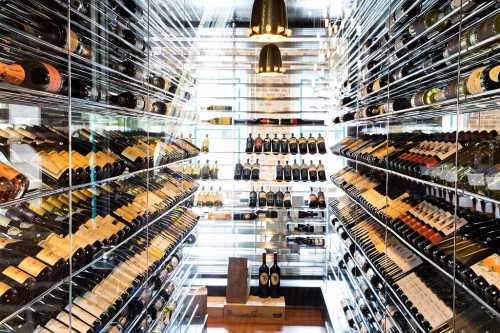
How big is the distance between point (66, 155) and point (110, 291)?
0.83 m

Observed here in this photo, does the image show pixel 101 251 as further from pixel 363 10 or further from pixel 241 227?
pixel 241 227

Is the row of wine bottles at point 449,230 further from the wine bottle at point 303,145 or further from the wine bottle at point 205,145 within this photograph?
the wine bottle at point 205,145

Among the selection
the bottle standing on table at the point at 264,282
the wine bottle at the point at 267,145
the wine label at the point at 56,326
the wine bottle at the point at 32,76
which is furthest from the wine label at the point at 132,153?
the bottle standing on table at the point at 264,282

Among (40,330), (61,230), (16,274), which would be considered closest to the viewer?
(16,274)

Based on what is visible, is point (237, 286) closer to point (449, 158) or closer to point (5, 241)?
point (449, 158)

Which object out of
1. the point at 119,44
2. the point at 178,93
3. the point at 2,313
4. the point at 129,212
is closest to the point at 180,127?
the point at 178,93

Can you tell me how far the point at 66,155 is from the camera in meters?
2.25

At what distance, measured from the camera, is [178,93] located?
5.01m

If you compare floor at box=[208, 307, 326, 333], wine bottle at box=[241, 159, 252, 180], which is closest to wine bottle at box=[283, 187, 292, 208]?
wine bottle at box=[241, 159, 252, 180]

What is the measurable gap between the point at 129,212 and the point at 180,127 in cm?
234

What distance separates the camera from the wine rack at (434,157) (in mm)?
2090

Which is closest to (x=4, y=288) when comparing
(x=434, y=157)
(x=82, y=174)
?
(x=82, y=174)

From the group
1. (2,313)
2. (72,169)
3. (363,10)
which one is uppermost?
(363,10)

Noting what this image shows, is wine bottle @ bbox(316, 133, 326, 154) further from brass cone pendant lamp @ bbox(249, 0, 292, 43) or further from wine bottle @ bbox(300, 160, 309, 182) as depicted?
brass cone pendant lamp @ bbox(249, 0, 292, 43)
